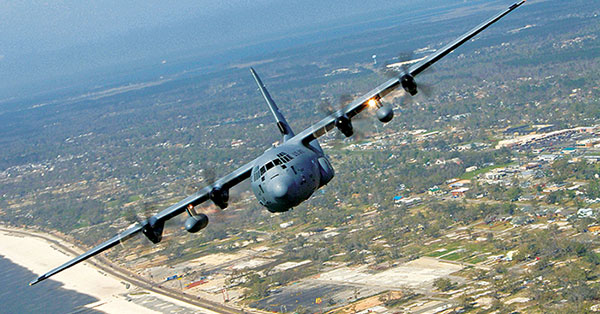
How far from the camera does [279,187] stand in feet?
119

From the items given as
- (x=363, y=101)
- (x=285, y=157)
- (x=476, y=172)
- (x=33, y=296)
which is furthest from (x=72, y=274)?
(x=285, y=157)

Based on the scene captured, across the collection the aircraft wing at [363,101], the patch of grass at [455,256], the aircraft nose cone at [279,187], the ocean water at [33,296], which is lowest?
the patch of grass at [455,256]

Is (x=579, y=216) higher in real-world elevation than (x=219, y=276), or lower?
lower

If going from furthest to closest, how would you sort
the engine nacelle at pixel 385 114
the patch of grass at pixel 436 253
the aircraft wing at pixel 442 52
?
the patch of grass at pixel 436 253, the aircraft wing at pixel 442 52, the engine nacelle at pixel 385 114

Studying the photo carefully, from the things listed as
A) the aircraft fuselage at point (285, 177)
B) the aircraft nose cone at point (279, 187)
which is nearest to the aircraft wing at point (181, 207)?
the aircraft fuselage at point (285, 177)

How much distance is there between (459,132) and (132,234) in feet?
384

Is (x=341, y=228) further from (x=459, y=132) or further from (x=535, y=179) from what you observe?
(x=459, y=132)

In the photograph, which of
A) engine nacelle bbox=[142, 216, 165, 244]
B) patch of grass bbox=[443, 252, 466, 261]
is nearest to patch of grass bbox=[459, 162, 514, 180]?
patch of grass bbox=[443, 252, 466, 261]

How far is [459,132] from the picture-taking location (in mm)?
150375

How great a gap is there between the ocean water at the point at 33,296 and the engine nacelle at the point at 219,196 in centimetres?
4803

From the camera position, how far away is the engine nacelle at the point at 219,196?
42.0m

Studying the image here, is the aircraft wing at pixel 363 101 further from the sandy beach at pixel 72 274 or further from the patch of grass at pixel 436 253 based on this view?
the patch of grass at pixel 436 253

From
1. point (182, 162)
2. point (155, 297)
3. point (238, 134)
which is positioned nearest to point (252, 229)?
point (155, 297)

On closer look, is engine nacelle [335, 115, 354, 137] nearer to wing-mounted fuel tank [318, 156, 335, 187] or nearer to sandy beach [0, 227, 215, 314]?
wing-mounted fuel tank [318, 156, 335, 187]
